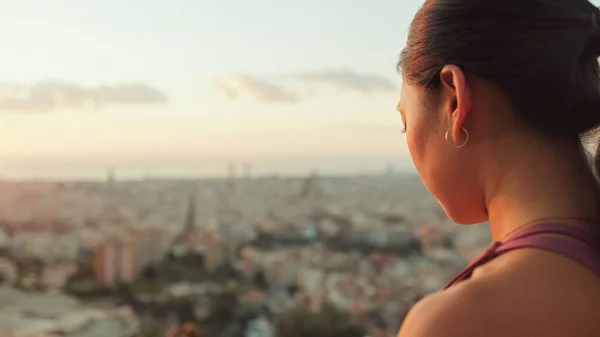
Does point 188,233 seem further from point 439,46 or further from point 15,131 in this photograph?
point 439,46

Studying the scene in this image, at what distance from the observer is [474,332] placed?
350mm

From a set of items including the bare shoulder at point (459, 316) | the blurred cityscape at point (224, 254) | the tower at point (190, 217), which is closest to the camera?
the bare shoulder at point (459, 316)

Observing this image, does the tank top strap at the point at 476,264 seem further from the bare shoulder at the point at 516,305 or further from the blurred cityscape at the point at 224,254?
the blurred cityscape at the point at 224,254

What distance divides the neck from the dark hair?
0.02 metres

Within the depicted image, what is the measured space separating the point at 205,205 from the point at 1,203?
55 cm

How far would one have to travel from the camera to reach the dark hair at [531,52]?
411 millimetres

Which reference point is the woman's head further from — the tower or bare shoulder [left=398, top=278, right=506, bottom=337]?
the tower

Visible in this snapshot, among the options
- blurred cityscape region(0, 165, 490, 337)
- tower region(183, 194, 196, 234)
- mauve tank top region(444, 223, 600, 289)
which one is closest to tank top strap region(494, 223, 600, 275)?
mauve tank top region(444, 223, 600, 289)

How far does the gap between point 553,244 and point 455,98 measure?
0.34 feet

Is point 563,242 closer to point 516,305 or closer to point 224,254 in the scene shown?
point 516,305

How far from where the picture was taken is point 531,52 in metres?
0.41

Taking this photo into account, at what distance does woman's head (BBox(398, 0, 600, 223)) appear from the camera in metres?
0.41

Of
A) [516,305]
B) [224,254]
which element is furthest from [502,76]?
[224,254]

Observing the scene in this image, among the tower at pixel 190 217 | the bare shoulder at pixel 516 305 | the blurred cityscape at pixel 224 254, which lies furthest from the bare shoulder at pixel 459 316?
the tower at pixel 190 217
